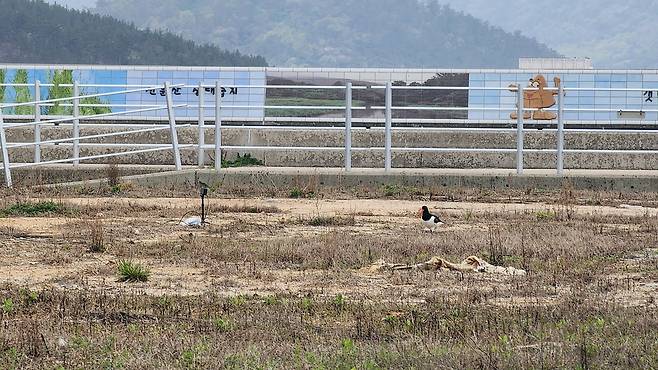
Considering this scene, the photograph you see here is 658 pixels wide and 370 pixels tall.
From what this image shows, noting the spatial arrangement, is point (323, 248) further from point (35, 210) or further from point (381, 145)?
point (381, 145)

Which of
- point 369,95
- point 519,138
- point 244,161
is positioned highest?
point 369,95

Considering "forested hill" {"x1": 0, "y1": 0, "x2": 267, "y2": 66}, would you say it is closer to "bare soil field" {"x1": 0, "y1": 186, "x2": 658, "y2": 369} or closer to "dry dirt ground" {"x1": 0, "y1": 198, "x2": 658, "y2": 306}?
"dry dirt ground" {"x1": 0, "y1": 198, "x2": 658, "y2": 306}

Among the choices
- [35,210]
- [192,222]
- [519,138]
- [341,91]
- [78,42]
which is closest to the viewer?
[192,222]

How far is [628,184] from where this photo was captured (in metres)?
19.3

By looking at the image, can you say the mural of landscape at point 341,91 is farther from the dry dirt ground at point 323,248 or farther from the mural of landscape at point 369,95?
the dry dirt ground at point 323,248

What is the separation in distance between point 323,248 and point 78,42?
101 m

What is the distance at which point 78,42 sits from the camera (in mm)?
109688

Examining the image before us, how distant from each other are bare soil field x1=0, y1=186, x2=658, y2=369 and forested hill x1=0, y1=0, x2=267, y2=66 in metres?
94.4

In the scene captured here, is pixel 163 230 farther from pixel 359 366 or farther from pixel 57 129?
pixel 57 129

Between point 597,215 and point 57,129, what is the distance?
11.4 meters

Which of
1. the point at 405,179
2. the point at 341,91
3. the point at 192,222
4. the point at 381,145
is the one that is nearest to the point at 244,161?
the point at 381,145

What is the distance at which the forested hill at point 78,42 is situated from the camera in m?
108

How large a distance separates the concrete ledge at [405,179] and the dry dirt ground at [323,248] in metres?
3.24

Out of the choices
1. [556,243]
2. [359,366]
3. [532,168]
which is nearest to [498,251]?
[556,243]
